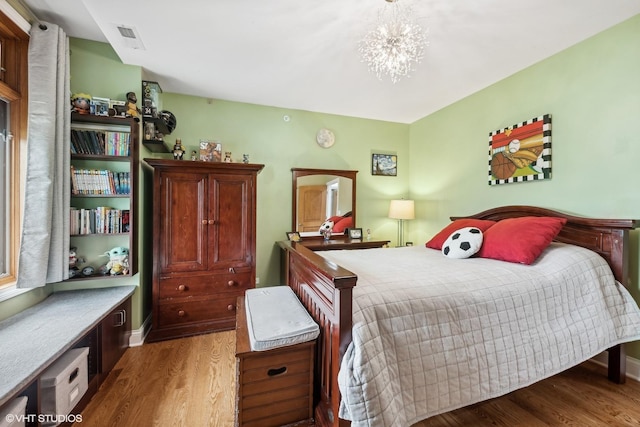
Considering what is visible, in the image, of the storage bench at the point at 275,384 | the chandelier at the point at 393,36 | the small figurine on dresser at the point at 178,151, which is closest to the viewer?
the storage bench at the point at 275,384

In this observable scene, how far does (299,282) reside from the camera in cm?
189

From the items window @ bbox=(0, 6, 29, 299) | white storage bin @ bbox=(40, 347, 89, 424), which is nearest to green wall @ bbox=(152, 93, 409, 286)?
window @ bbox=(0, 6, 29, 299)

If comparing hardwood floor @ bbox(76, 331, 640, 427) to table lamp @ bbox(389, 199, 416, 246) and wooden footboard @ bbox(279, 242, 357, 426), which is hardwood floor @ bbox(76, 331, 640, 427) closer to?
wooden footboard @ bbox(279, 242, 357, 426)

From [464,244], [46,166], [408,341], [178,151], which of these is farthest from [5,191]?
[464,244]

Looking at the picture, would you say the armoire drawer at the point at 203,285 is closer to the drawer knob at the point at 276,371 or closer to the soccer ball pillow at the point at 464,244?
the drawer knob at the point at 276,371

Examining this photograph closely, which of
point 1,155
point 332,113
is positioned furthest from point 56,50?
point 332,113

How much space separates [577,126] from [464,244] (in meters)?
1.35

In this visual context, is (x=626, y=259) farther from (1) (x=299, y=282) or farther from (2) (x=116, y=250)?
Answer: (2) (x=116, y=250)

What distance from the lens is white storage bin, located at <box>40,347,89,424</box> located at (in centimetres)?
132

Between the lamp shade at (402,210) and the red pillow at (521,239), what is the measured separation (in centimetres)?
150

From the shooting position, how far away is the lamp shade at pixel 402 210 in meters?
3.54

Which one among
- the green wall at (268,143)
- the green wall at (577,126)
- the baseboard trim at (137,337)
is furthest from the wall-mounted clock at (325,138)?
the baseboard trim at (137,337)

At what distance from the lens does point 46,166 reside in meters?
1.77

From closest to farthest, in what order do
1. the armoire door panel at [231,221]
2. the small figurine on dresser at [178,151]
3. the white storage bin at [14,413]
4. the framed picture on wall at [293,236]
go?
the white storage bin at [14,413]
the armoire door panel at [231,221]
the small figurine on dresser at [178,151]
the framed picture on wall at [293,236]
